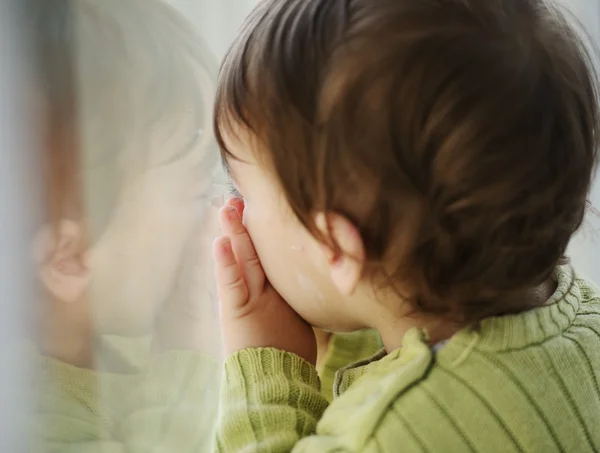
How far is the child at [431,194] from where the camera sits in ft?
1.86

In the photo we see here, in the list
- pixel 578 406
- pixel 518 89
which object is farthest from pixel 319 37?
pixel 578 406

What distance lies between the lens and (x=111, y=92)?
2.05ft

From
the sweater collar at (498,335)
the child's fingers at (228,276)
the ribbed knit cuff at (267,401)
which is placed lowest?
the ribbed knit cuff at (267,401)

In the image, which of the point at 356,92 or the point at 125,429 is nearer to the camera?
the point at 356,92

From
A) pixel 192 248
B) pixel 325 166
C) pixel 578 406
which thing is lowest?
pixel 578 406

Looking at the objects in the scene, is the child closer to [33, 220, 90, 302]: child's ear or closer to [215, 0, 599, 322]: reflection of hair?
[215, 0, 599, 322]: reflection of hair

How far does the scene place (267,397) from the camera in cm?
69

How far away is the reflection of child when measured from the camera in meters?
0.59

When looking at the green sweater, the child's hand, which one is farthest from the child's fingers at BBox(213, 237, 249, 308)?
the green sweater

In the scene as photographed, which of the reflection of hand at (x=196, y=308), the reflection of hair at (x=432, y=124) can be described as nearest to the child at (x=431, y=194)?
the reflection of hair at (x=432, y=124)

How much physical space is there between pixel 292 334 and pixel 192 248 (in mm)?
145

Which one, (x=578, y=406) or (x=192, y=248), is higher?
(x=192, y=248)

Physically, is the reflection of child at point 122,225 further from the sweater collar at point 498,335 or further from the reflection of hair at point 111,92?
the sweater collar at point 498,335

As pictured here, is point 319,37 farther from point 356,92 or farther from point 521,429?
point 521,429
